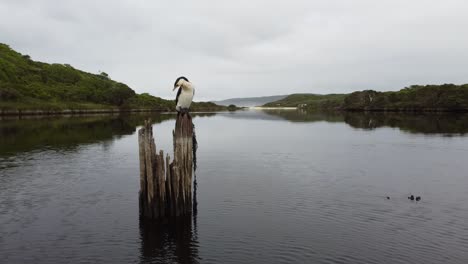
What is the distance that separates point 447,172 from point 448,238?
16.0 meters

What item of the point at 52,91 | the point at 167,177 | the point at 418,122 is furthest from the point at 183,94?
the point at 52,91

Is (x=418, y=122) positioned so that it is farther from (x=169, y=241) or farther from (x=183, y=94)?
(x=169, y=241)

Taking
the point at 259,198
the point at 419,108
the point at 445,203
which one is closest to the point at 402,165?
the point at 445,203

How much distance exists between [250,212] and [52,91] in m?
149

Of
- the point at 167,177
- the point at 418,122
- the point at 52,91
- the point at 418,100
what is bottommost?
the point at 418,122

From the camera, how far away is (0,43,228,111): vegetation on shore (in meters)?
121

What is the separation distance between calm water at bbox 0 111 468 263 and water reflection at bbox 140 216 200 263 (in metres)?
0.04

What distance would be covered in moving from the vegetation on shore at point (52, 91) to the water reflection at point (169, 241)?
10597cm

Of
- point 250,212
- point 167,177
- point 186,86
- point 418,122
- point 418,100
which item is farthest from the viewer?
point 418,100

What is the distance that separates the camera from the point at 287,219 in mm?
17594

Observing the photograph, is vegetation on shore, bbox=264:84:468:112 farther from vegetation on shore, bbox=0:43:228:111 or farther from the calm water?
the calm water

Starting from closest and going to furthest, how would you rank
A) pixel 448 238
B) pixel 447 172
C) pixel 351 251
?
pixel 351 251 → pixel 448 238 → pixel 447 172

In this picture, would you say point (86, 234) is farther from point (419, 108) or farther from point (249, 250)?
point (419, 108)

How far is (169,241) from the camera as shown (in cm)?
1492
